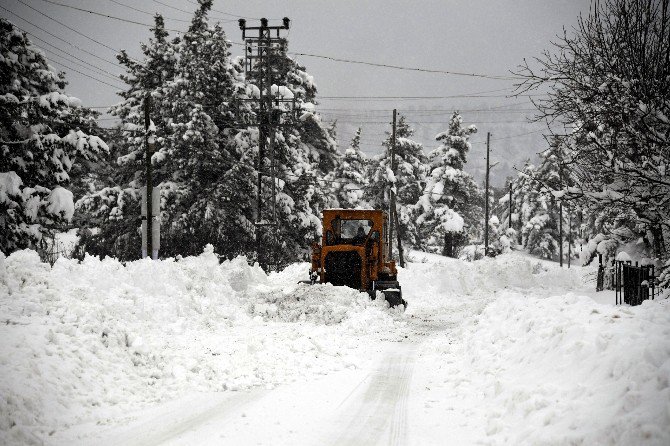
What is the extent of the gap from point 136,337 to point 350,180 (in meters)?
32.1

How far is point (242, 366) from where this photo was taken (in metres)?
7.63

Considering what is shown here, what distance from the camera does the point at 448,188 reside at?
4722 centimetres

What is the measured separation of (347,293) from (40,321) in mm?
8203

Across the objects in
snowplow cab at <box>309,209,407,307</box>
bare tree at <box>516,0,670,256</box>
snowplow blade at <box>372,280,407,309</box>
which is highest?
bare tree at <box>516,0,670,256</box>

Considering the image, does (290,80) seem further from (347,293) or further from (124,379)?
(124,379)

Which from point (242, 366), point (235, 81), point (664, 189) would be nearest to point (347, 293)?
point (242, 366)

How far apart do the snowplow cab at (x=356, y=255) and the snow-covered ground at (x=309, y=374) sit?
3.90 meters

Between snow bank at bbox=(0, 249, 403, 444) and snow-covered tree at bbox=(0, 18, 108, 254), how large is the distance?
27.9 feet

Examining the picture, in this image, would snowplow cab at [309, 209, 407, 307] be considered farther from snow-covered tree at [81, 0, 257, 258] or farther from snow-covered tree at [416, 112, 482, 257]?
snow-covered tree at [416, 112, 482, 257]

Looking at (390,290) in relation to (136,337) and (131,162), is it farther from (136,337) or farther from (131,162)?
(131,162)

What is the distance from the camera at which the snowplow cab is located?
15.8m

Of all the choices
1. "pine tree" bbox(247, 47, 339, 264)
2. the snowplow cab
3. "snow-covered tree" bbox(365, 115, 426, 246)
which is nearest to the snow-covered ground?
the snowplow cab

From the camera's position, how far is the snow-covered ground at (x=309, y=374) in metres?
4.69

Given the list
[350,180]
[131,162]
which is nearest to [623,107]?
[131,162]
